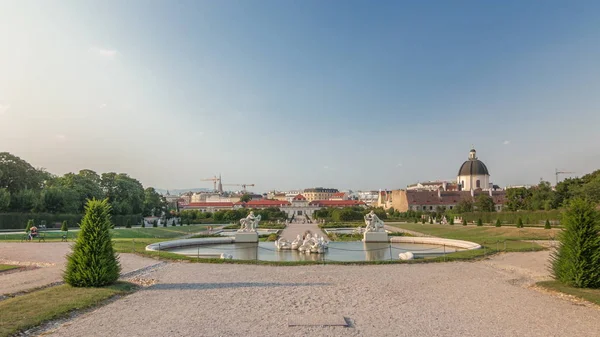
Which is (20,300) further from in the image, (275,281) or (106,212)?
(275,281)

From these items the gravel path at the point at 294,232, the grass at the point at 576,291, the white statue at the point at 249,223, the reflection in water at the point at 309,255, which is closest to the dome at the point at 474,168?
the gravel path at the point at 294,232

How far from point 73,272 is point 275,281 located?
5.75 metres

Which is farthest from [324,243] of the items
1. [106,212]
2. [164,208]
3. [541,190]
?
[164,208]

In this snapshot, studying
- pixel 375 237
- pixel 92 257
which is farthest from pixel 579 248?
pixel 375 237

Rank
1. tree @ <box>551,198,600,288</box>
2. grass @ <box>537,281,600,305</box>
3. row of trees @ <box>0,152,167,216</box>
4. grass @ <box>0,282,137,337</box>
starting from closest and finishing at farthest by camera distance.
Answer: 1. grass @ <box>0,282,137,337</box>
2. grass @ <box>537,281,600,305</box>
3. tree @ <box>551,198,600,288</box>
4. row of trees @ <box>0,152,167,216</box>

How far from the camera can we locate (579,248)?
37.0ft

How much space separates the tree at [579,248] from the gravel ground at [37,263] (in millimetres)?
14171

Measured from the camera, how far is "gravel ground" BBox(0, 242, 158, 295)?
11571mm

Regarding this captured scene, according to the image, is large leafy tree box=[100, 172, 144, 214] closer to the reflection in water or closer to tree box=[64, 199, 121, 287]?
the reflection in water

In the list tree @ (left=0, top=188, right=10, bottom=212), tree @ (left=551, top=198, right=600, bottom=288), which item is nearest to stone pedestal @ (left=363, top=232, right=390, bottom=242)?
tree @ (left=551, top=198, right=600, bottom=288)

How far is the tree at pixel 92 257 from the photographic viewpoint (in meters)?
11.0

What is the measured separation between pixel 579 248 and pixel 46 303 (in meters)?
13.9

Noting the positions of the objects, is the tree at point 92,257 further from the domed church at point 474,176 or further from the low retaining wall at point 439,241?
the domed church at point 474,176

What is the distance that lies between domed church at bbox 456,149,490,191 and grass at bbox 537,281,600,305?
10353cm
